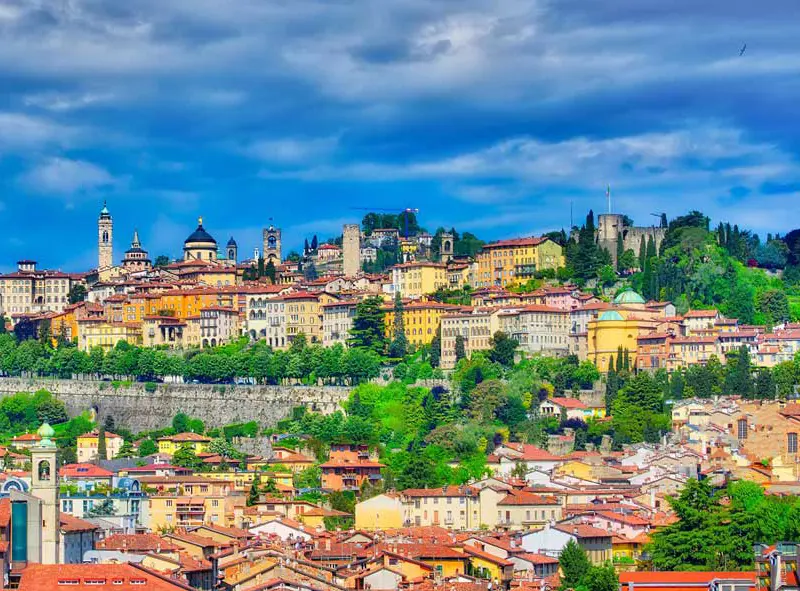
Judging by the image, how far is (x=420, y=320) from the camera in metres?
111

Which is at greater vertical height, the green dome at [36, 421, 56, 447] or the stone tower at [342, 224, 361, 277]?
the stone tower at [342, 224, 361, 277]

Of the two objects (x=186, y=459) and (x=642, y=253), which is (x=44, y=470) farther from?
(x=642, y=253)

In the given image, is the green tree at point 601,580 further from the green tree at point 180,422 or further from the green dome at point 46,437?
the green tree at point 180,422

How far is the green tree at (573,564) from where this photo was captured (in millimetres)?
55656

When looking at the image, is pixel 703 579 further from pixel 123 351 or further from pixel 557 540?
pixel 123 351

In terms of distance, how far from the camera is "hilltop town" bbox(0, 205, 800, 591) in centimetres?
5559

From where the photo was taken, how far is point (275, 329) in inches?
4574

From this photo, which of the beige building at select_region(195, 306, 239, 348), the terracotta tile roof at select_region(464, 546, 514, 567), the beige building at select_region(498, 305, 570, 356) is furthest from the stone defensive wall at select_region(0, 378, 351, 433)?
the terracotta tile roof at select_region(464, 546, 514, 567)

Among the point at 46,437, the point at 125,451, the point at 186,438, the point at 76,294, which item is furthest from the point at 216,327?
the point at 46,437

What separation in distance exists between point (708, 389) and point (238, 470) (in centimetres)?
2086

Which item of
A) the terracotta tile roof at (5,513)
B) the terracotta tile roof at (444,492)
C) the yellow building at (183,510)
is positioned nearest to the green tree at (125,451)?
the yellow building at (183,510)

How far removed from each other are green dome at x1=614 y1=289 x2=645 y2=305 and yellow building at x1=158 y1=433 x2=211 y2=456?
2222 cm

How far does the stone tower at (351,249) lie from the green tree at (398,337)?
19995 millimetres

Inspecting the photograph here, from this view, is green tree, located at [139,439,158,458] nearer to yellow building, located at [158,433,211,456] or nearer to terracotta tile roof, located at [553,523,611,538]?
yellow building, located at [158,433,211,456]
